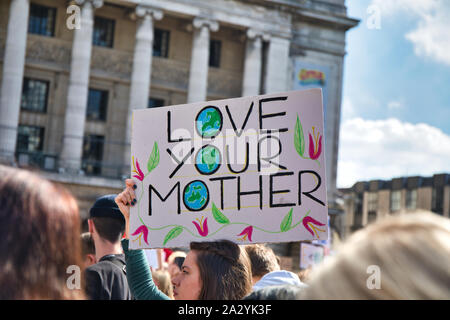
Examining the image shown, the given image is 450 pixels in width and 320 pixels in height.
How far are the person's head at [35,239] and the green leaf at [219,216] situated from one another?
2.13 metres

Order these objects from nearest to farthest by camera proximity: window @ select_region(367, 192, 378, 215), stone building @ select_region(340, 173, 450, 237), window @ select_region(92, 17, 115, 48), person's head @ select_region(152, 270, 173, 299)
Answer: person's head @ select_region(152, 270, 173, 299) → window @ select_region(92, 17, 115, 48) → stone building @ select_region(340, 173, 450, 237) → window @ select_region(367, 192, 378, 215)

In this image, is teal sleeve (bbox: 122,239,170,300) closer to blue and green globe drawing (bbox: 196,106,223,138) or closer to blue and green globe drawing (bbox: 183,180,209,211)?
blue and green globe drawing (bbox: 183,180,209,211)

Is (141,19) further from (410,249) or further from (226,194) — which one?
(410,249)

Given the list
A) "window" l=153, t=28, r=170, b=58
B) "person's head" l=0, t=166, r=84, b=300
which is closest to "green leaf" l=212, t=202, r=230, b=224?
"person's head" l=0, t=166, r=84, b=300

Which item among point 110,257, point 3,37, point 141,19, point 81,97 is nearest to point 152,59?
point 141,19

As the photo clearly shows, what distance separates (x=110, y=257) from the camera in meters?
5.17

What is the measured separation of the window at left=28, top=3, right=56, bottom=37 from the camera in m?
35.9

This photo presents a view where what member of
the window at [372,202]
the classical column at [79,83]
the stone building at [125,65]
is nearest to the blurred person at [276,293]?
the stone building at [125,65]

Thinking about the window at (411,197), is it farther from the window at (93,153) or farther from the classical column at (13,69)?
the classical column at (13,69)

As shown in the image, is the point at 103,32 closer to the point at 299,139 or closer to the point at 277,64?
the point at 277,64

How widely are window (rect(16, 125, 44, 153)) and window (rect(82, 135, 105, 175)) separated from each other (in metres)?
2.26

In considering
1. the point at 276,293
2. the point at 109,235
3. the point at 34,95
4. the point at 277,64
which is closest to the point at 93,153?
the point at 34,95

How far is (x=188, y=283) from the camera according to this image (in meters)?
3.81
